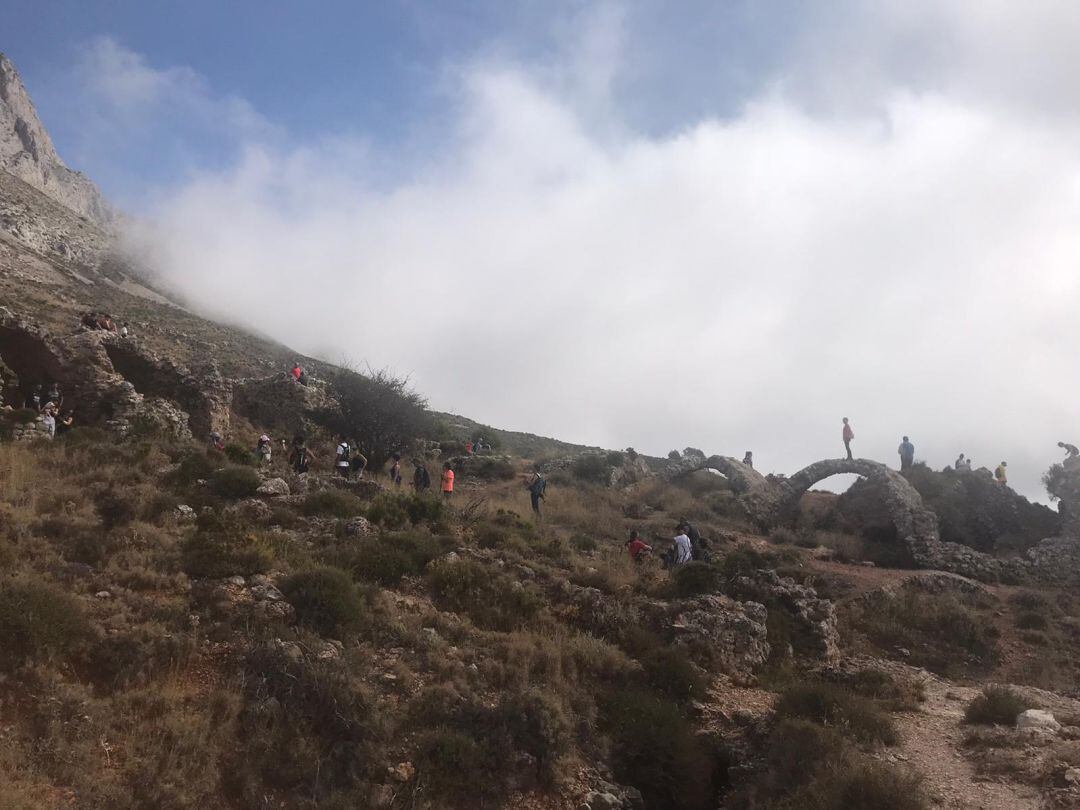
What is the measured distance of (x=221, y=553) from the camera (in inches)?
407

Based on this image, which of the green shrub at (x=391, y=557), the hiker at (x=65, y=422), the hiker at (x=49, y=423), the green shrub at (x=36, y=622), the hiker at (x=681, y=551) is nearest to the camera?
the green shrub at (x=36, y=622)

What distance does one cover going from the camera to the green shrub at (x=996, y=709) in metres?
9.38

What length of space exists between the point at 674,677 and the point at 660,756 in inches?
78.0

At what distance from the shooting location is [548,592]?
1249 cm

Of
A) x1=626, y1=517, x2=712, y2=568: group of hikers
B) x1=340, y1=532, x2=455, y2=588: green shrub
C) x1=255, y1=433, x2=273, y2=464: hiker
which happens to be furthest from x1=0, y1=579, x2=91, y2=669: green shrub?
x1=626, y1=517, x2=712, y2=568: group of hikers

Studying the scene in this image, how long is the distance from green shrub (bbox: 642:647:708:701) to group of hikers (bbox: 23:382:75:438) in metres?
13.7

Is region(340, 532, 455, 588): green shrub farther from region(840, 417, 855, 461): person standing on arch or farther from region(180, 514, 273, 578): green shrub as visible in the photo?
region(840, 417, 855, 461): person standing on arch

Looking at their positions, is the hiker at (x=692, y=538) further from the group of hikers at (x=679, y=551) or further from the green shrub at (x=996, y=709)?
the green shrub at (x=996, y=709)

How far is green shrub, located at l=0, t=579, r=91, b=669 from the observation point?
7.24m

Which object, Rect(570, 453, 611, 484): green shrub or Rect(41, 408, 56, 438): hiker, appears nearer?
Rect(41, 408, 56, 438): hiker

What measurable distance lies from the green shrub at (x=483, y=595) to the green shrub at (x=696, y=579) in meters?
3.39

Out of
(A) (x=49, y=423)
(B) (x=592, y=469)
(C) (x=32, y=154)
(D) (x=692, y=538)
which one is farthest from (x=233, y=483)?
(C) (x=32, y=154)

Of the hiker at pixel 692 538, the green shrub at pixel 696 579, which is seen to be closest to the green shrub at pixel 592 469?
the hiker at pixel 692 538

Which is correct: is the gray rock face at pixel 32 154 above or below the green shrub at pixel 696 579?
above
